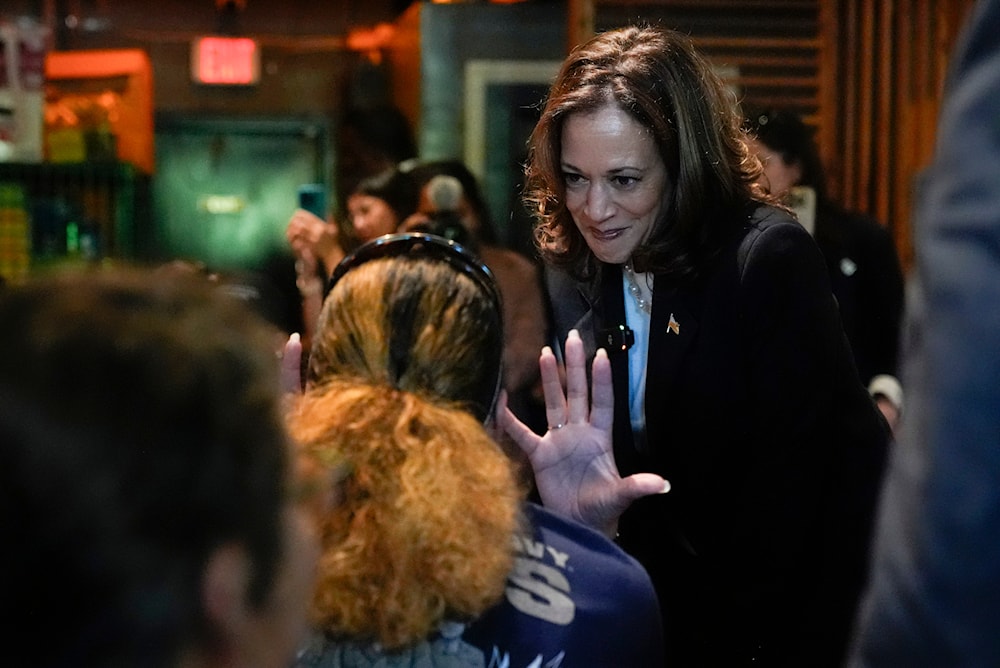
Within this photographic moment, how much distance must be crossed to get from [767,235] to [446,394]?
0.79 metres

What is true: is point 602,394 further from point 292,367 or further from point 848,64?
point 848,64

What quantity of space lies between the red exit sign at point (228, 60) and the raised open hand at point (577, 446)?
247 inches

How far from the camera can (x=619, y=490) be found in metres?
1.83

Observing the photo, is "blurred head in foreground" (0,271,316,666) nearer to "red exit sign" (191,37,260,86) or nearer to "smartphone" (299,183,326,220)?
"smartphone" (299,183,326,220)

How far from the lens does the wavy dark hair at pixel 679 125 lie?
2145 mm

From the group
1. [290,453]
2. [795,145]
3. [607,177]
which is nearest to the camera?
[290,453]

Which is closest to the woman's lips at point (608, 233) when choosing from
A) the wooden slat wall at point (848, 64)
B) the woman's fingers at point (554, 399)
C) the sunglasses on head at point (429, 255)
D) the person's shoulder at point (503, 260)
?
the woman's fingers at point (554, 399)

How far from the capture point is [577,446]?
189 cm

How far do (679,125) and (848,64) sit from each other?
→ 3336 mm

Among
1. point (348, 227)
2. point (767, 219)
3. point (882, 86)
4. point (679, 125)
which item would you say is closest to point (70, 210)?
point (348, 227)

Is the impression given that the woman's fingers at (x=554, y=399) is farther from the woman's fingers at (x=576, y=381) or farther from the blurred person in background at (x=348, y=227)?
the blurred person in background at (x=348, y=227)

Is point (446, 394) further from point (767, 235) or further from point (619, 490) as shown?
point (767, 235)

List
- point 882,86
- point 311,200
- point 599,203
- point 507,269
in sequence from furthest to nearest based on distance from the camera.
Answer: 1. point 882,86
2. point 311,200
3. point 507,269
4. point 599,203

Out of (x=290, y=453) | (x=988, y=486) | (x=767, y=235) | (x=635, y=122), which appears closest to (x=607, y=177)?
(x=635, y=122)
